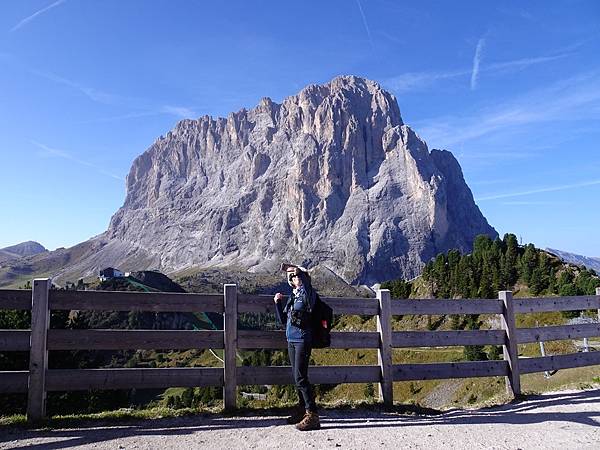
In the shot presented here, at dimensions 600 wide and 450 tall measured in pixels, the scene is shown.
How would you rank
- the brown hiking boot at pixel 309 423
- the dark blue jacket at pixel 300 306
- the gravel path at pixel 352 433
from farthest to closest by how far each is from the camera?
1. the dark blue jacket at pixel 300 306
2. the brown hiking boot at pixel 309 423
3. the gravel path at pixel 352 433

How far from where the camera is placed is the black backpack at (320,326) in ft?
24.9

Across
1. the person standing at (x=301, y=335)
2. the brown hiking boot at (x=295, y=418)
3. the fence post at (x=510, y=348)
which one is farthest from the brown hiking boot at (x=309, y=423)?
the fence post at (x=510, y=348)

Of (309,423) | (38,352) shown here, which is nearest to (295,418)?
(309,423)

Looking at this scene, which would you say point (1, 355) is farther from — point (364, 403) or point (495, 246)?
point (495, 246)

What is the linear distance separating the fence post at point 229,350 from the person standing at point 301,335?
3.80 ft

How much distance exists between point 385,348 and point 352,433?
7.96ft

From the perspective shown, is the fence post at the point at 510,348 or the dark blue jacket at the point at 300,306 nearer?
the dark blue jacket at the point at 300,306

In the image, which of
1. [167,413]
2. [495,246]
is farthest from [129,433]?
[495,246]

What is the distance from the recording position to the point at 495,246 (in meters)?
102

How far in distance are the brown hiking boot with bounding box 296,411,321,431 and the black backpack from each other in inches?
39.5

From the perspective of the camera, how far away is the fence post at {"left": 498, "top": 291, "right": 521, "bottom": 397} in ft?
33.3

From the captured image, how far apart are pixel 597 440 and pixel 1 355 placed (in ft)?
68.1

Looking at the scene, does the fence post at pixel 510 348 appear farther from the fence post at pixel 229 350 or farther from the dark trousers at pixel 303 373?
the fence post at pixel 229 350

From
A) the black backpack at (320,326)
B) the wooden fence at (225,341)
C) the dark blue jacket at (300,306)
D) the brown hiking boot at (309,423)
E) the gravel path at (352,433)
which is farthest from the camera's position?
the wooden fence at (225,341)
